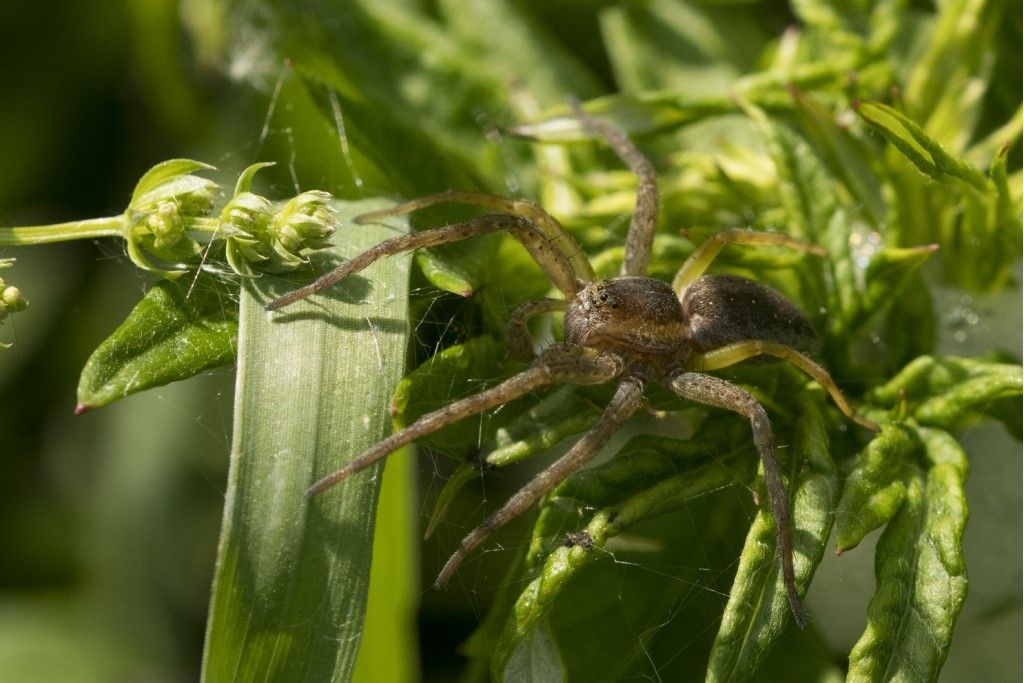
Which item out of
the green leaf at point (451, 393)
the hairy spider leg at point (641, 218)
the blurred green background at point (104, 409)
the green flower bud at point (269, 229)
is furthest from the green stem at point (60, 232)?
the hairy spider leg at point (641, 218)

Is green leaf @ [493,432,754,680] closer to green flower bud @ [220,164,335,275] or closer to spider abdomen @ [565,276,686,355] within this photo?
spider abdomen @ [565,276,686,355]

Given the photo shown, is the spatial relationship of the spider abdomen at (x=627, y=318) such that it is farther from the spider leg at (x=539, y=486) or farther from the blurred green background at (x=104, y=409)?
the blurred green background at (x=104, y=409)

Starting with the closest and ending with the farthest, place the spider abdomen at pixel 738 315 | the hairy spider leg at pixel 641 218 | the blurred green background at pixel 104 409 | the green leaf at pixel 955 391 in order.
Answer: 1. the green leaf at pixel 955 391
2. the spider abdomen at pixel 738 315
3. the hairy spider leg at pixel 641 218
4. the blurred green background at pixel 104 409

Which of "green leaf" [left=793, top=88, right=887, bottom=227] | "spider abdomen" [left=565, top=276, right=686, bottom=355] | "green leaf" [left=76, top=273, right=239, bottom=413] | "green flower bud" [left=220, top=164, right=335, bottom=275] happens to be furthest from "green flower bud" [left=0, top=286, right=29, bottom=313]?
Answer: "green leaf" [left=793, top=88, right=887, bottom=227]

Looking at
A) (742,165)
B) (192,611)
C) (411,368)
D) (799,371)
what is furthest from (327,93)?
(192,611)

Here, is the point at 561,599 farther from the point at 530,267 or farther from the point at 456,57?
the point at 456,57

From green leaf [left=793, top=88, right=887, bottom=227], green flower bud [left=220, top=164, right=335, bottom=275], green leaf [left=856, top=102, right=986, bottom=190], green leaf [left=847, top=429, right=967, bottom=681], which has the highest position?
green leaf [left=793, top=88, right=887, bottom=227]
